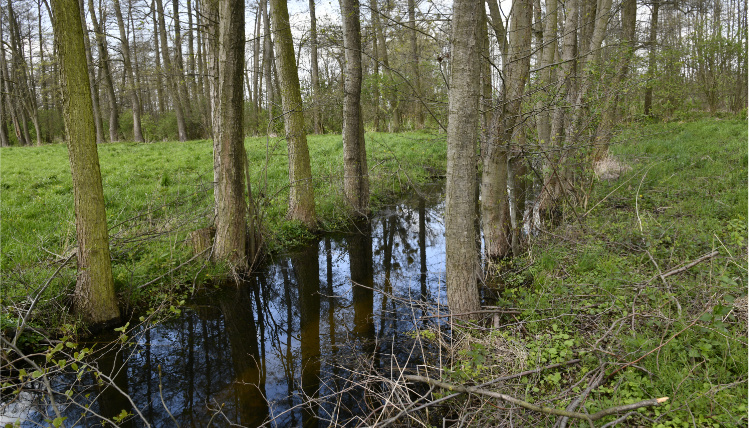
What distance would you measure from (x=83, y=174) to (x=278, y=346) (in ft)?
9.32

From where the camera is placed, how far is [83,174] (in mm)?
4543

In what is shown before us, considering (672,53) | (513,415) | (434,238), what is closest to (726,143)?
(672,53)

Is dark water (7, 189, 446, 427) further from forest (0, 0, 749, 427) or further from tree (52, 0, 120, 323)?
tree (52, 0, 120, 323)

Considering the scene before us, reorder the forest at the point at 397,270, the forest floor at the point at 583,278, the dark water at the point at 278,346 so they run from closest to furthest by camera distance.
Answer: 1. the forest floor at the point at 583,278
2. the forest at the point at 397,270
3. the dark water at the point at 278,346

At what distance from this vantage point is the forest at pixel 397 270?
3316mm

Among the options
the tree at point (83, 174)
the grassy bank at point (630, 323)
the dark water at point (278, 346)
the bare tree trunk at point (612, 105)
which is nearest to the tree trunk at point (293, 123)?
the dark water at point (278, 346)

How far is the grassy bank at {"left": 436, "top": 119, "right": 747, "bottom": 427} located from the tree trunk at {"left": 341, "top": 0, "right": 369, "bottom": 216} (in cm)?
441

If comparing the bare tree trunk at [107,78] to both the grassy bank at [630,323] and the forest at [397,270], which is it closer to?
the forest at [397,270]

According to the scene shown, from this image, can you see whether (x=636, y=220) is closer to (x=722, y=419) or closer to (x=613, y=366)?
(x=613, y=366)

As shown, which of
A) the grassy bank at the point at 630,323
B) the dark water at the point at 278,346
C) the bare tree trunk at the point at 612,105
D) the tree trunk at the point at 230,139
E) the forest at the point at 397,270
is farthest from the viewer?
the bare tree trunk at the point at 612,105

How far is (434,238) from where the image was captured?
895cm

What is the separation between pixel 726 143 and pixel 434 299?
36.4 ft

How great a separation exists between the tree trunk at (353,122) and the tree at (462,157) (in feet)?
16.5

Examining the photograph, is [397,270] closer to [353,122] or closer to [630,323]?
[353,122]
